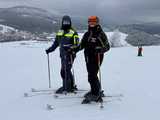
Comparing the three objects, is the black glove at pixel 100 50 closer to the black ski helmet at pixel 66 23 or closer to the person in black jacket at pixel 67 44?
the person in black jacket at pixel 67 44

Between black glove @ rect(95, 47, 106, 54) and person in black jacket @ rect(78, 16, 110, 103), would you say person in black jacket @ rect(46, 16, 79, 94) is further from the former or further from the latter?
black glove @ rect(95, 47, 106, 54)

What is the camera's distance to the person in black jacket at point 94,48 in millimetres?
7555

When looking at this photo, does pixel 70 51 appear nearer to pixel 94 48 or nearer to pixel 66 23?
pixel 66 23

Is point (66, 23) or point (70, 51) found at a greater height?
point (66, 23)

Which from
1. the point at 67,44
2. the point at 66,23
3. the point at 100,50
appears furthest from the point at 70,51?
the point at 100,50

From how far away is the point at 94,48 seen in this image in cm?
765

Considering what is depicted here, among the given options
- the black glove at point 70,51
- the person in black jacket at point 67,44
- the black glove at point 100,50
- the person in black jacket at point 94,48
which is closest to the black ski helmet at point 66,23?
the person in black jacket at point 67,44

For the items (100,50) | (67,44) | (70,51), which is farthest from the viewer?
(67,44)

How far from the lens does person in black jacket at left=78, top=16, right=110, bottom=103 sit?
7.55m

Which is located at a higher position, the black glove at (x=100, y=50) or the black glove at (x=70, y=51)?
the black glove at (x=100, y=50)

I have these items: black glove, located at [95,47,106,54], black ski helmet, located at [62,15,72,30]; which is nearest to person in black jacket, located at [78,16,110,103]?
black glove, located at [95,47,106,54]

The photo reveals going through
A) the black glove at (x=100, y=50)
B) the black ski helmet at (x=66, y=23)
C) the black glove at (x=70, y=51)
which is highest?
the black ski helmet at (x=66, y=23)

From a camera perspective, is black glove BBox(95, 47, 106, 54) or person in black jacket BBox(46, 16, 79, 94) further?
person in black jacket BBox(46, 16, 79, 94)

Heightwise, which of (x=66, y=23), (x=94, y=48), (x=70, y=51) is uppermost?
(x=66, y=23)
